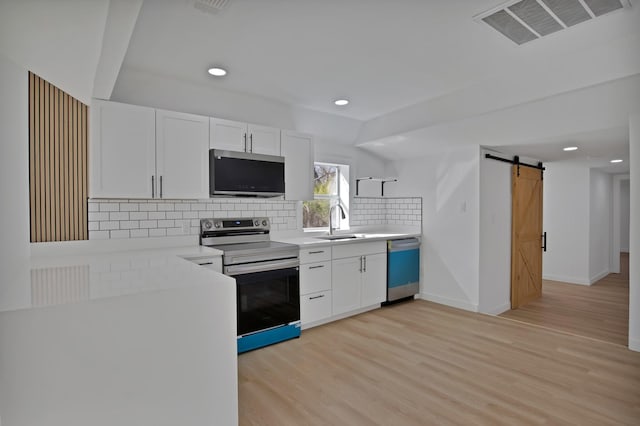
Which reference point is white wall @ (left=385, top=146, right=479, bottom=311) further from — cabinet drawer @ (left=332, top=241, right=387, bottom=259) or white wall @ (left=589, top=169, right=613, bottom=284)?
white wall @ (left=589, top=169, right=613, bottom=284)

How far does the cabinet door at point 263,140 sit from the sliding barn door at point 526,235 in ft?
10.9

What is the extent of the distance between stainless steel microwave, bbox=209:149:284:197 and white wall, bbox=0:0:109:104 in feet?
3.94

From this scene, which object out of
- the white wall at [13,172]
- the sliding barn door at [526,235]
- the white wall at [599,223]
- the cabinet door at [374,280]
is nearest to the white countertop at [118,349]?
the white wall at [13,172]

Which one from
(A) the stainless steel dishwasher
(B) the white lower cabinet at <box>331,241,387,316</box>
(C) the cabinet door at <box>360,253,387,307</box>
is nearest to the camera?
(B) the white lower cabinet at <box>331,241,387,316</box>

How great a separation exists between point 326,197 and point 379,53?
2394mm

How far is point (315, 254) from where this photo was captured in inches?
148

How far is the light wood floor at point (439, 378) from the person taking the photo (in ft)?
7.23

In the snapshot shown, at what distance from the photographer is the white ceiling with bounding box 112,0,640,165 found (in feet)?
7.14

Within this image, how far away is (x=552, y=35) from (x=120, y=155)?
339cm

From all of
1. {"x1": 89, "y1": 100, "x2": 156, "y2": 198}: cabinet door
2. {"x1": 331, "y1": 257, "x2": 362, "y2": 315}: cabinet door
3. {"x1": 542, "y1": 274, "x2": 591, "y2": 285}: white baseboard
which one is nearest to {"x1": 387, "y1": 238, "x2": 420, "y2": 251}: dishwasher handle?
{"x1": 331, "y1": 257, "x2": 362, "y2": 315}: cabinet door

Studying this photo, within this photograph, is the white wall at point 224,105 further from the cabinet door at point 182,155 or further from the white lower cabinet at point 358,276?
the white lower cabinet at point 358,276

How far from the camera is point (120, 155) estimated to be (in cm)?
290

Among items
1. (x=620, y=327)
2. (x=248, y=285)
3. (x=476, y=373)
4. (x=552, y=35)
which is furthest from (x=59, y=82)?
(x=620, y=327)

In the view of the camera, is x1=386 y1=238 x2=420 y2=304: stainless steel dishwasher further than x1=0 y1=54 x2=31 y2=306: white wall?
Yes
